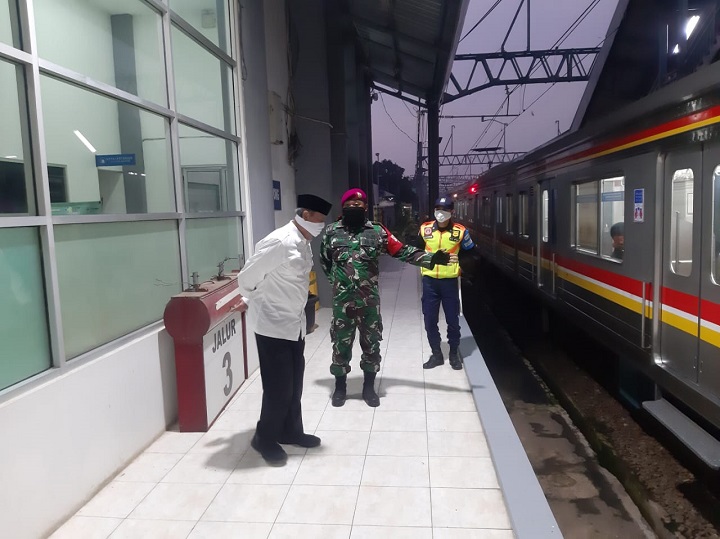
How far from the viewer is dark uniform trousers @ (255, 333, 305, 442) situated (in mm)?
3805

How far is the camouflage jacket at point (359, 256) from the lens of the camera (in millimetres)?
4758

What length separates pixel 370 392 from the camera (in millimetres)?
5027

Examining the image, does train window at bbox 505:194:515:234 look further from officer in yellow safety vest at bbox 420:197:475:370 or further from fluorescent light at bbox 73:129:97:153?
fluorescent light at bbox 73:129:97:153

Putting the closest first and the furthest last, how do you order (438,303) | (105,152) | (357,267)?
(105,152) → (357,267) → (438,303)

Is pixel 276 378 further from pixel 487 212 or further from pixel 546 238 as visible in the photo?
pixel 487 212

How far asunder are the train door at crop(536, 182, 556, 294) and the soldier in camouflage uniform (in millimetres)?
3740

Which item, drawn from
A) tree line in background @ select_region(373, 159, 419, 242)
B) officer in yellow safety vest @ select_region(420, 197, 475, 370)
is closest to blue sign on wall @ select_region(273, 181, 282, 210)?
officer in yellow safety vest @ select_region(420, 197, 475, 370)

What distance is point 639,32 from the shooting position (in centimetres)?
1325

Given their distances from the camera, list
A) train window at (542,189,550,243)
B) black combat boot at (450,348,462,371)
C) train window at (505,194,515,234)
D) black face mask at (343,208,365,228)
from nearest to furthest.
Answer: black face mask at (343,208,365,228) → black combat boot at (450,348,462,371) → train window at (542,189,550,243) → train window at (505,194,515,234)

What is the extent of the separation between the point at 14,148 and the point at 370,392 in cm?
327

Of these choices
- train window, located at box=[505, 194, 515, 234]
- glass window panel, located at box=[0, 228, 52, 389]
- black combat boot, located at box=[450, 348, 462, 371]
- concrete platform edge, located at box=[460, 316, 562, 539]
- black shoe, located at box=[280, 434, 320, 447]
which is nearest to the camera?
glass window panel, located at box=[0, 228, 52, 389]

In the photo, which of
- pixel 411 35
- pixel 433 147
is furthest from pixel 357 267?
pixel 433 147

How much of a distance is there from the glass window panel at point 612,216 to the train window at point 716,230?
1457 millimetres

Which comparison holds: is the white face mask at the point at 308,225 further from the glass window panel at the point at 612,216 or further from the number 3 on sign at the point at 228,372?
the glass window panel at the point at 612,216
